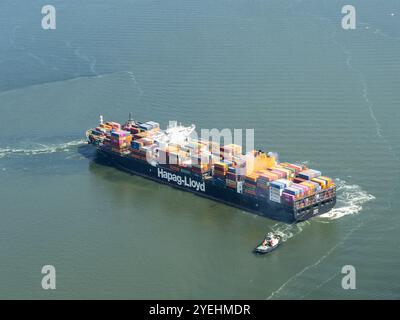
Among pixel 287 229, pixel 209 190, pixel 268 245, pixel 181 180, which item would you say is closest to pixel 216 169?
pixel 209 190

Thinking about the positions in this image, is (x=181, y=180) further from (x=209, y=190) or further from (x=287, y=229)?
(x=287, y=229)

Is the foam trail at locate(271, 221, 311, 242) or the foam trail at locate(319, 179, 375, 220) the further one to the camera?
the foam trail at locate(319, 179, 375, 220)

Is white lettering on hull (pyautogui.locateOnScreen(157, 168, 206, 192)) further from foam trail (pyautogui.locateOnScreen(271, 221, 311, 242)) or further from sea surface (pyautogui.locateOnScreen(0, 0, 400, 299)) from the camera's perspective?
foam trail (pyautogui.locateOnScreen(271, 221, 311, 242))

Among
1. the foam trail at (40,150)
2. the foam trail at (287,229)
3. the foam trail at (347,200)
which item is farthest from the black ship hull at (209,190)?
the foam trail at (40,150)

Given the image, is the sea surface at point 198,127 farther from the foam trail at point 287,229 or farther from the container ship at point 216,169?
the container ship at point 216,169

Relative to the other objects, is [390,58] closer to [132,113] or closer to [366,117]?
[366,117]

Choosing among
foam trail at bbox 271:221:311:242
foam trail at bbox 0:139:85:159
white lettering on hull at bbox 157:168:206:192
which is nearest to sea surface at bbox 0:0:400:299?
foam trail at bbox 271:221:311:242
